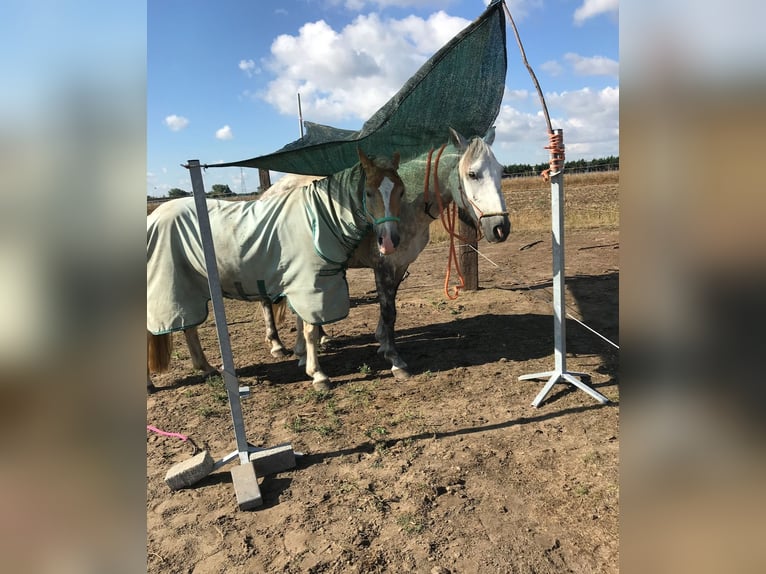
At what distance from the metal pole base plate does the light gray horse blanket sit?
5.89 ft

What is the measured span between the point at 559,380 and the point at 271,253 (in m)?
2.78

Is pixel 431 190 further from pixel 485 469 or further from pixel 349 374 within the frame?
pixel 485 469

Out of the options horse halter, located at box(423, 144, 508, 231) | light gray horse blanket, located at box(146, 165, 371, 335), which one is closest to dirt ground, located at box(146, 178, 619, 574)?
light gray horse blanket, located at box(146, 165, 371, 335)

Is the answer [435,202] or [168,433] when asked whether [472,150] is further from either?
[168,433]

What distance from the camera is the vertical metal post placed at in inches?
109

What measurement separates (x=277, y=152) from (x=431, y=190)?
1.52 metres

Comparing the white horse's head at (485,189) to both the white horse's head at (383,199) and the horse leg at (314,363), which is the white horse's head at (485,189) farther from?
the horse leg at (314,363)

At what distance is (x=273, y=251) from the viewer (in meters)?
4.05

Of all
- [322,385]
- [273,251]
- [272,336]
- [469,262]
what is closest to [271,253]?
[273,251]

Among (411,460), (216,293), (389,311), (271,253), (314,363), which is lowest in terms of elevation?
(411,460)

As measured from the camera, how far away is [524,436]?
10.4 ft

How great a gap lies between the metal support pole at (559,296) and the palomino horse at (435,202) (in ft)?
1.31
